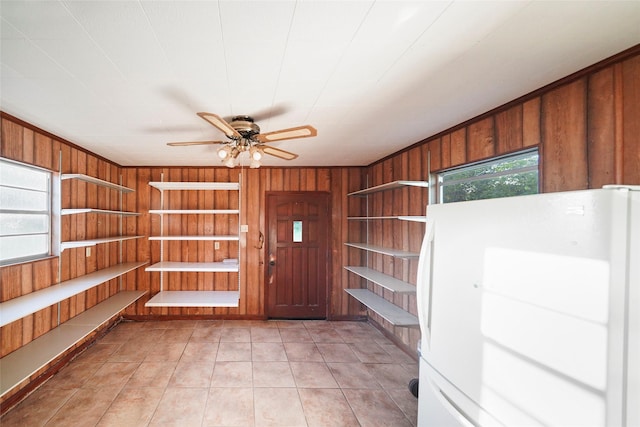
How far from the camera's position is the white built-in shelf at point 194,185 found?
3910mm

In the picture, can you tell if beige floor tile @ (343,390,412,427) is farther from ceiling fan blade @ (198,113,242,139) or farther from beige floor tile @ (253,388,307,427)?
ceiling fan blade @ (198,113,242,139)

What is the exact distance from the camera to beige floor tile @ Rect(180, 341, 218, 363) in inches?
122

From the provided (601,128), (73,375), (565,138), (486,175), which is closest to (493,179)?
(486,175)

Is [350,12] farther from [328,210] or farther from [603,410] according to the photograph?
[328,210]

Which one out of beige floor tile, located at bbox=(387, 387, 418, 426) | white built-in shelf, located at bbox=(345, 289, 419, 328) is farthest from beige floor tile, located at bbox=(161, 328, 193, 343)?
beige floor tile, located at bbox=(387, 387, 418, 426)

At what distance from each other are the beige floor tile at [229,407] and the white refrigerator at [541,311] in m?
1.59

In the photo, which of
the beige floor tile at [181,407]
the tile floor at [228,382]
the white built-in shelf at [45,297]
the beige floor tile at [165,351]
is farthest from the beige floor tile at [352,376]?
the white built-in shelf at [45,297]

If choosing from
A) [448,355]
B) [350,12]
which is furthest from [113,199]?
[448,355]

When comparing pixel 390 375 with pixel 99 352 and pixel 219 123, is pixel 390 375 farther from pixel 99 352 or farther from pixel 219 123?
pixel 99 352

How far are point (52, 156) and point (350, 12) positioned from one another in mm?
3318

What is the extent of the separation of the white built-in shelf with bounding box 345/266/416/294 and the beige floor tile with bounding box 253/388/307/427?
1383mm

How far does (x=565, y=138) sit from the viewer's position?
5.47 feet

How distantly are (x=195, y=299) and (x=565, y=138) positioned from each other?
14.2 ft

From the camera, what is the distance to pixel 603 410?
2.66 ft
